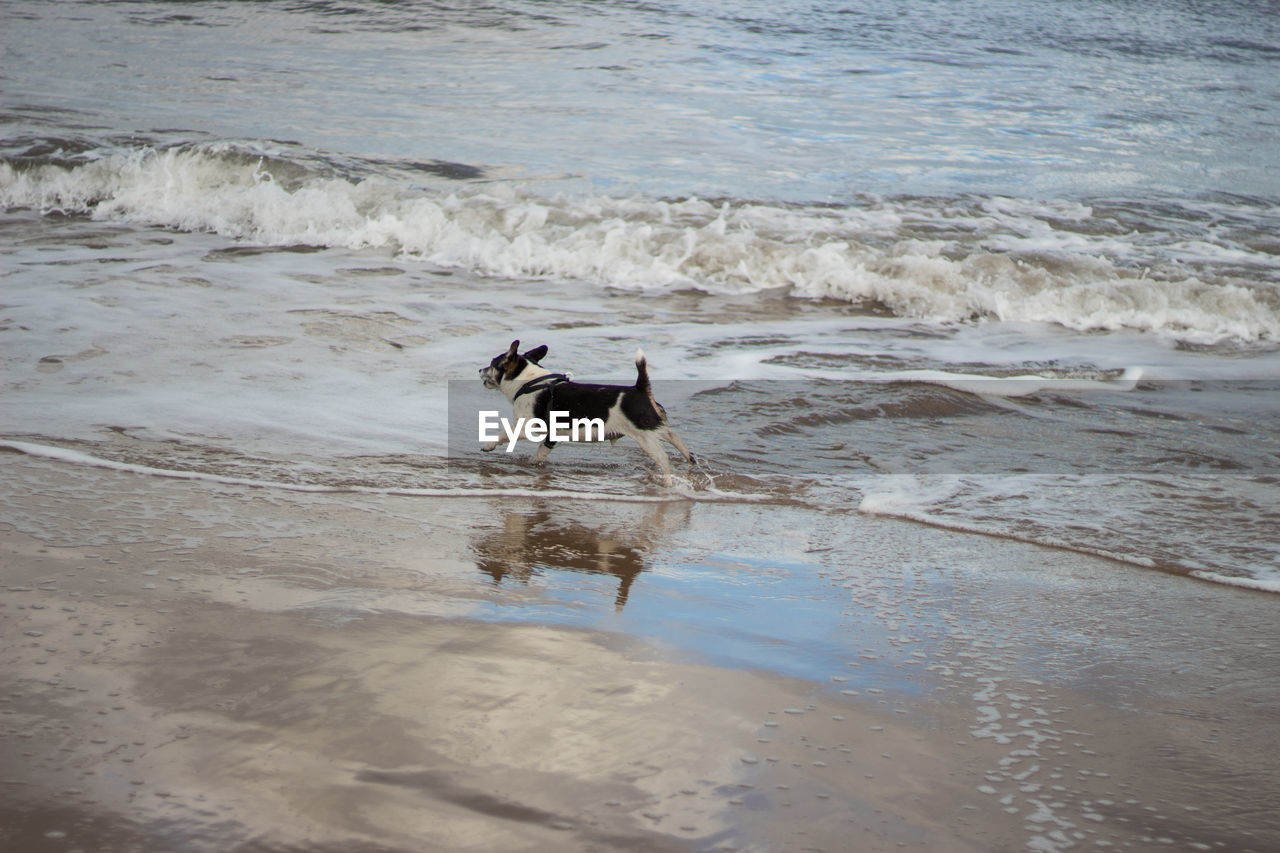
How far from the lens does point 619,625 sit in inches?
140

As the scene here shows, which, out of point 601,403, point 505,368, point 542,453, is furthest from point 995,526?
point 505,368

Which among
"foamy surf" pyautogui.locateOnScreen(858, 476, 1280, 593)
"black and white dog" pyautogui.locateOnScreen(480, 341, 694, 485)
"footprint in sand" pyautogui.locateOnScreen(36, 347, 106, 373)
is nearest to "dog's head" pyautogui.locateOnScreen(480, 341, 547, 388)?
"black and white dog" pyautogui.locateOnScreen(480, 341, 694, 485)

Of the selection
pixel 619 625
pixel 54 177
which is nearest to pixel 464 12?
pixel 54 177

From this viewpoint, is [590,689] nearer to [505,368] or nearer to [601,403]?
[601,403]

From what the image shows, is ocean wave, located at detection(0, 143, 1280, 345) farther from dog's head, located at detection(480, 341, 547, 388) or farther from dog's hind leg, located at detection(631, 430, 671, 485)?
dog's hind leg, located at detection(631, 430, 671, 485)

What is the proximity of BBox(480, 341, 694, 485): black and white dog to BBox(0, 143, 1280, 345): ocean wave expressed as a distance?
5041 millimetres

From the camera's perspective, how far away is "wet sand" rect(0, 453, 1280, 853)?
249 cm

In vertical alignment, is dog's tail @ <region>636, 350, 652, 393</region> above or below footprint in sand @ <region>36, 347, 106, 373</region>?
above

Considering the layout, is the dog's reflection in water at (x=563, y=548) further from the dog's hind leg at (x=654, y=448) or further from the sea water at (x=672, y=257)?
the sea water at (x=672, y=257)

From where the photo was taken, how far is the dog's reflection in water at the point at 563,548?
4.06 m

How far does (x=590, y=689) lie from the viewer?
3064 mm

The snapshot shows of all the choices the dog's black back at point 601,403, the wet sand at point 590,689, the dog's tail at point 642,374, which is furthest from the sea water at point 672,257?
the wet sand at point 590,689

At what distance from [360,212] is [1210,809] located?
36.5ft

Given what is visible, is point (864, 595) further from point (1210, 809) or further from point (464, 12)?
point (464, 12)
